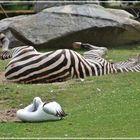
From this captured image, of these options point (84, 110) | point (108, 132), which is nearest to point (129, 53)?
point (84, 110)

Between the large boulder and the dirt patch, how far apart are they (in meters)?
9.16

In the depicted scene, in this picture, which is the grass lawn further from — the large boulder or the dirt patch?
the large boulder

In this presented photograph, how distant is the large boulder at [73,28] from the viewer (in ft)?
59.1

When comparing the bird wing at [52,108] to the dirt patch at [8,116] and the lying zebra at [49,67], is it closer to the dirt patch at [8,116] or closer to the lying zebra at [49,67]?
the dirt patch at [8,116]

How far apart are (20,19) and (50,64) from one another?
7451 mm

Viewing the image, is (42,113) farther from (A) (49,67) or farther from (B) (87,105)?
(A) (49,67)

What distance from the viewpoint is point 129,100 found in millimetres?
9047

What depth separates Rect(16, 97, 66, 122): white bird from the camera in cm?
793

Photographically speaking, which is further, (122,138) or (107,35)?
(107,35)

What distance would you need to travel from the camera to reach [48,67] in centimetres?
1147

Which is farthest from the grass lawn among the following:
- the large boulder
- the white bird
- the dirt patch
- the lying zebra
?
the large boulder

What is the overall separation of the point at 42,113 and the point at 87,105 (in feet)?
3.36

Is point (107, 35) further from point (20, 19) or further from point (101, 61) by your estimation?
point (101, 61)

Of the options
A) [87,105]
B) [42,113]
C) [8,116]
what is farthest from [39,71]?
[42,113]
